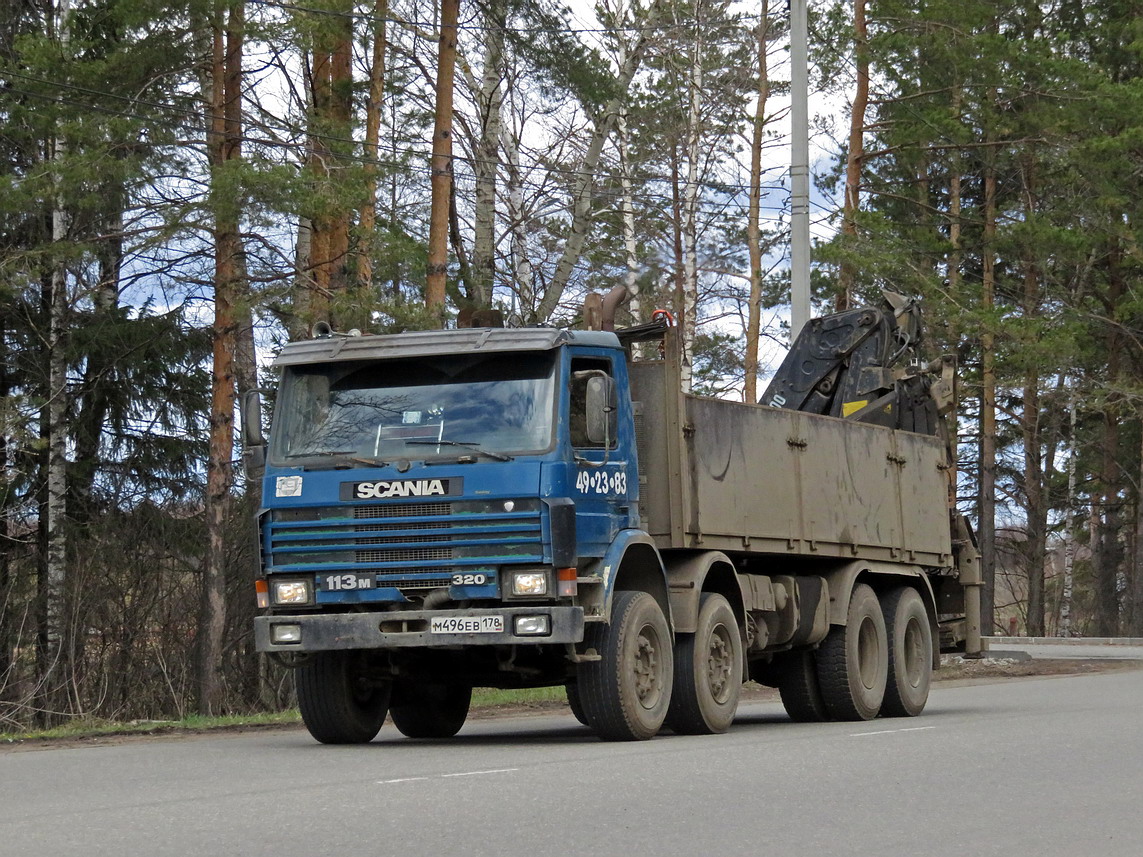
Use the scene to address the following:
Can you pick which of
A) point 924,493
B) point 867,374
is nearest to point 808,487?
point 924,493

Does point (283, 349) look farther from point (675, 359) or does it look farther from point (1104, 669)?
point (1104, 669)

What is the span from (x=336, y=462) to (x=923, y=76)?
26.3 metres

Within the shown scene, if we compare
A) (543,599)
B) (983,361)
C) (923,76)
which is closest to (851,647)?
(543,599)

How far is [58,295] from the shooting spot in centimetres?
2669

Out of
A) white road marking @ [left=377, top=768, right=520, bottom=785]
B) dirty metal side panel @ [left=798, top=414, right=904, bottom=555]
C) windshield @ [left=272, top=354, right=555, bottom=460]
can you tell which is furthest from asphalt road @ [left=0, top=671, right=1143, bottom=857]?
dirty metal side panel @ [left=798, top=414, right=904, bottom=555]

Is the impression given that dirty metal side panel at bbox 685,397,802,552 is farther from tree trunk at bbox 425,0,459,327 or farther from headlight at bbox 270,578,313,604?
tree trunk at bbox 425,0,459,327

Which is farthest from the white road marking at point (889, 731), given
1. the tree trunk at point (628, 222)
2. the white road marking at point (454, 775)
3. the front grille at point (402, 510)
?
the tree trunk at point (628, 222)

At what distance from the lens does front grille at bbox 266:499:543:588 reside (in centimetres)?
1188

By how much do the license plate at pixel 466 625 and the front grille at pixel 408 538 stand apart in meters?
0.26

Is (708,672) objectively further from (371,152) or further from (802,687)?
(371,152)

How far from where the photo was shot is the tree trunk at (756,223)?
3800 cm

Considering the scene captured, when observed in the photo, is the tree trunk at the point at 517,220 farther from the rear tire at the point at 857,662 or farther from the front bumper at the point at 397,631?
the front bumper at the point at 397,631

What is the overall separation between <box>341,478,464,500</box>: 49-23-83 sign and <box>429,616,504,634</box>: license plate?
87 centimetres

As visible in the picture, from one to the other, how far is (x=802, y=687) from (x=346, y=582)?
19.0 ft
